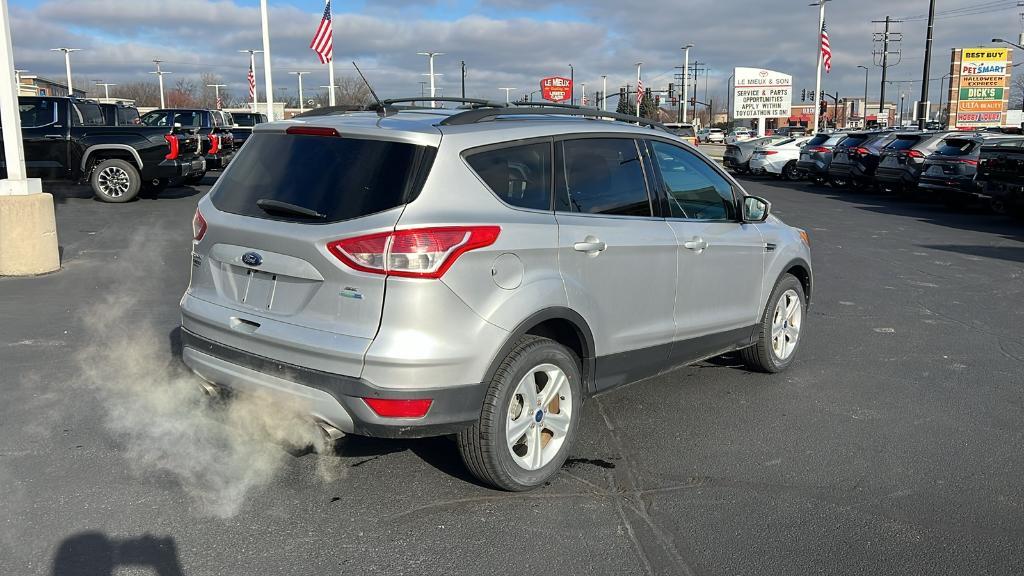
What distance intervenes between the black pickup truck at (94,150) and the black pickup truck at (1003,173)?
1523 cm

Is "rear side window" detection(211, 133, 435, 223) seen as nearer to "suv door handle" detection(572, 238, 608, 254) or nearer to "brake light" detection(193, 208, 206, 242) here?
"brake light" detection(193, 208, 206, 242)

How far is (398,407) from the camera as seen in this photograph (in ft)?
11.7

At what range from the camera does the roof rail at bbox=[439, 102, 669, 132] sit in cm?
402

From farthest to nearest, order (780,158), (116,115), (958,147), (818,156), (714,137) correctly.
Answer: (714,137) → (780,158) → (818,156) → (116,115) → (958,147)

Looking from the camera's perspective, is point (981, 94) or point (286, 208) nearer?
A: point (286, 208)

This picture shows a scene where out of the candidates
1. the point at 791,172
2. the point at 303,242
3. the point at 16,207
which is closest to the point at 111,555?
the point at 303,242

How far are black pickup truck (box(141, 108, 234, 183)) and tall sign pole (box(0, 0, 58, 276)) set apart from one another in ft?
31.9

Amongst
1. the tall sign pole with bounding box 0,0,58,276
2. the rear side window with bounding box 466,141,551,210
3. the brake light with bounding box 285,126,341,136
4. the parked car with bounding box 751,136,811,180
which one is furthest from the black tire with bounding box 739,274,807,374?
the parked car with bounding box 751,136,811,180

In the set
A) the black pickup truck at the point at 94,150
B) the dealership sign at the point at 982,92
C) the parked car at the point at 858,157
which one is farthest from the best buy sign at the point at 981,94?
the black pickup truck at the point at 94,150

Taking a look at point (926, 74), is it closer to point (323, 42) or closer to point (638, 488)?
point (323, 42)

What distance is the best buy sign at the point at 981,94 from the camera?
4447 centimetres

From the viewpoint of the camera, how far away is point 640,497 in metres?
4.02

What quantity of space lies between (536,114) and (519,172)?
60cm

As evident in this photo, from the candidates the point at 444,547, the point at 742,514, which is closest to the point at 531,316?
the point at 444,547
